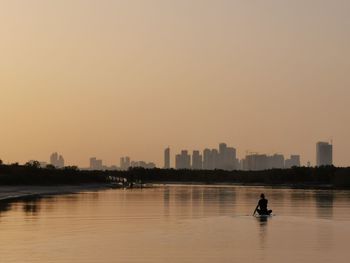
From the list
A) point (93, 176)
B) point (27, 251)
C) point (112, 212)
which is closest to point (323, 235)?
point (27, 251)

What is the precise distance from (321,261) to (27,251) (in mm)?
11081

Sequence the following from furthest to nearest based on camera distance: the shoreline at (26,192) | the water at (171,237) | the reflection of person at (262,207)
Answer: the shoreline at (26,192) → the reflection of person at (262,207) → the water at (171,237)

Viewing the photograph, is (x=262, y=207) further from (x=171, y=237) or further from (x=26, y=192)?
(x=26, y=192)

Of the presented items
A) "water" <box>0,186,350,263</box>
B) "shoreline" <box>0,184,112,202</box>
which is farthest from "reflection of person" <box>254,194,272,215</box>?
"shoreline" <box>0,184,112,202</box>

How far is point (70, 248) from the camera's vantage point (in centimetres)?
2947

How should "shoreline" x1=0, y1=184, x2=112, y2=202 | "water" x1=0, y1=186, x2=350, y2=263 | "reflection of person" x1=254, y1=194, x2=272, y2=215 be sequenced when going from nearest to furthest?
"water" x1=0, y1=186, x2=350, y2=263 → "reflection of person" x1=254, y1=194, x2=272, y2=215 → "shoreline" x1=0, y1=184, x2=112, y2=202

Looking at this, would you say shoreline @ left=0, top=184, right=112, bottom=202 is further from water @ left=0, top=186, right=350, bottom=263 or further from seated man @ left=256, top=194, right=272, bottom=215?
seated man @ left=256, top=194, right=272, bottom=215

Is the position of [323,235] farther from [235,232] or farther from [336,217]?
[336,217]

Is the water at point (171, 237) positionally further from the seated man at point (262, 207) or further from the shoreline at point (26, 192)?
the shoreline at point (26, 192)

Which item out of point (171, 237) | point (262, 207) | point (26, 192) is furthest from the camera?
point (26, 192)

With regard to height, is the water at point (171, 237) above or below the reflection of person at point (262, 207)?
below

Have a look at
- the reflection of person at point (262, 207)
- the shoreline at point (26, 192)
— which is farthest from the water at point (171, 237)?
the shoreline at point (26, 192)

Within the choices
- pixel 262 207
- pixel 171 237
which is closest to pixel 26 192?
pixel 262 207

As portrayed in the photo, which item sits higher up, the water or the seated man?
the seated man
